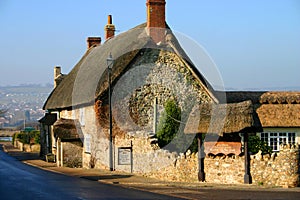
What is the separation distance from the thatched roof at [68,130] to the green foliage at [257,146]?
11.1 meters

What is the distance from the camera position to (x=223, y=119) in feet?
75.2

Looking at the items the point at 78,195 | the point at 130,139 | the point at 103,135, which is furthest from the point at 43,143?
the point at 78,195

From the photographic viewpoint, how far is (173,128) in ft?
109

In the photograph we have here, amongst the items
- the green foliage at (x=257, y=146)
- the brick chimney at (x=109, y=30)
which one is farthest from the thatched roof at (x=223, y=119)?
the brick chimney at (x=109, y=30)

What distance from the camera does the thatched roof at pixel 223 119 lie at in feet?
72.8

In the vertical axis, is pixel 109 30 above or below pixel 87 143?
above

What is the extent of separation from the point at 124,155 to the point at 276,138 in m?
9.75

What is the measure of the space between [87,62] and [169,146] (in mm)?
13986

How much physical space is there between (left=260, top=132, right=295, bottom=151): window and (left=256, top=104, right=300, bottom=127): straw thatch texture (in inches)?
28.1

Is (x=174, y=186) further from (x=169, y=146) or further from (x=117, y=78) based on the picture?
(x=117, y=78)

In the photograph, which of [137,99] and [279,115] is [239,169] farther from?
[137,99]

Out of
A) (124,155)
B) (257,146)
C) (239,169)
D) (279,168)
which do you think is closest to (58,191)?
(239,169)

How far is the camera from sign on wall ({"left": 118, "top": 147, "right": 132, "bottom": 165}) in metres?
29.4

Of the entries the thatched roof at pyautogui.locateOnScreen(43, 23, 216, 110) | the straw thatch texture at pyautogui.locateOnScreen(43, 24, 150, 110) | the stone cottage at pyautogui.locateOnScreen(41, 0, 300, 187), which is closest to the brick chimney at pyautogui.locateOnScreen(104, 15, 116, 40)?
the straw thatch texture at pyautogui.locateOnScreen(43, 24, 150, 110)
